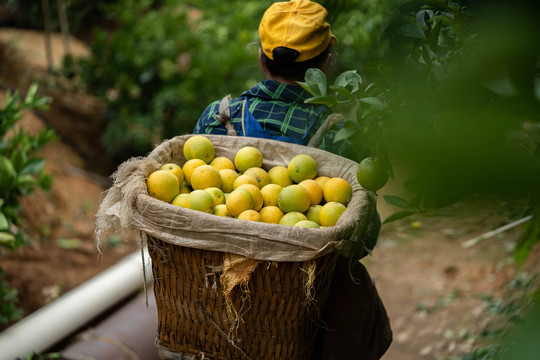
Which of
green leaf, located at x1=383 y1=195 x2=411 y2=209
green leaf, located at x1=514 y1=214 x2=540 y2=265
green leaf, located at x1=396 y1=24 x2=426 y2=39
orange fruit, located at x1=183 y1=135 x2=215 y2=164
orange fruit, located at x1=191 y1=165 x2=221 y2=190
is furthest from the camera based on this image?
orange fruit, located at x1=183 y1=135 x2=215 y2=164

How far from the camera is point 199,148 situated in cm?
178

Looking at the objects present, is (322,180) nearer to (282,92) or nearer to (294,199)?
(294,199)

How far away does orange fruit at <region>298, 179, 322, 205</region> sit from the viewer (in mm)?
1688

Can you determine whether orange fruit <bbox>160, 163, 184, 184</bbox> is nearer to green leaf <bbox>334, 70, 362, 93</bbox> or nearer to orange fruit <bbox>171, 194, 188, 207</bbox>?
orange fruit <bbox>171, 194, 188, 207</bbox>

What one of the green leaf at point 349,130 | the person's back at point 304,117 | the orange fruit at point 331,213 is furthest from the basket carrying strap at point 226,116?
the green leaf at point 349,130

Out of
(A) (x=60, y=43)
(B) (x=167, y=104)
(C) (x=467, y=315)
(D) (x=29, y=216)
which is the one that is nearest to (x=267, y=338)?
(C) (x=467, y=315)

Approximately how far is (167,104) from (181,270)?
3986mm

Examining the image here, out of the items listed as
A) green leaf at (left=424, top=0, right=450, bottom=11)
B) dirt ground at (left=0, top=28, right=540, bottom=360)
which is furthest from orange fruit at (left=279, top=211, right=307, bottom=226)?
dirt ground at (left=0, top=28, right=540, bottom=360)

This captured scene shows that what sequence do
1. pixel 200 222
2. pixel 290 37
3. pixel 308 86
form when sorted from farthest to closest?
pixel 290 37 < pixel 200 222 < pixel 308 86

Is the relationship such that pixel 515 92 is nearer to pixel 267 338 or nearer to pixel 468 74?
pixel 468 74

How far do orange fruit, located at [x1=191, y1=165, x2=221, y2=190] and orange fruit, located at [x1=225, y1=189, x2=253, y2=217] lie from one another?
138 millimetres

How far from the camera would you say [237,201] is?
5.10ft

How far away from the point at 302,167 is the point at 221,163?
1.00ft

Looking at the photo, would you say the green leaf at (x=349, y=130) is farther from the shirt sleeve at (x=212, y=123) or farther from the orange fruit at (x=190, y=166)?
the shirt sleeve at (x=212, y=123)
